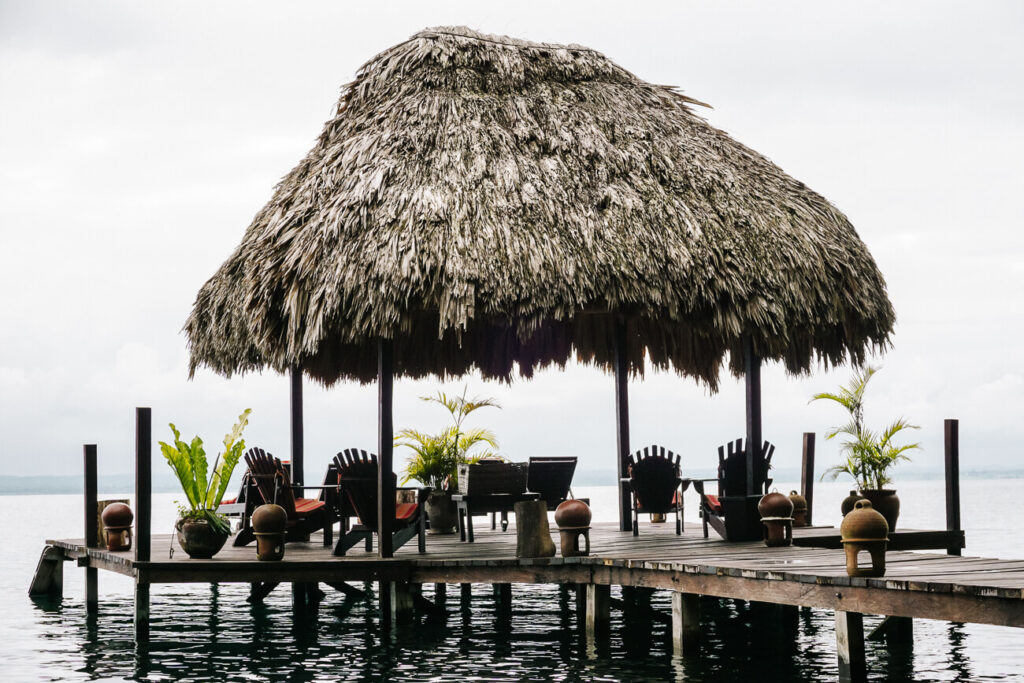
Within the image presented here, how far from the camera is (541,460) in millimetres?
11289

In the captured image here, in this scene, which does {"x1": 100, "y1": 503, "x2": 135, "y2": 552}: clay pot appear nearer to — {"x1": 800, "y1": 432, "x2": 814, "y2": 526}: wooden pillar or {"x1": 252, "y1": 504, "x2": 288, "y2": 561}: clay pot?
{"x1": 252, "y1": 504, "x2": 288, "y2": 561}: clay pot

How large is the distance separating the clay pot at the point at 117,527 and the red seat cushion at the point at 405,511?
2.80m

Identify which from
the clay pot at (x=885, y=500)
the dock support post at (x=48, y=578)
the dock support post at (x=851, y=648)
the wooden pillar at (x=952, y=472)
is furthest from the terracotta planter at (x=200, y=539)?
the wooden pillar at (x=952, y=472)

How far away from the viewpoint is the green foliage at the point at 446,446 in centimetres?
1270

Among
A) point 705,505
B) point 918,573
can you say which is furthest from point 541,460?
point 918,573

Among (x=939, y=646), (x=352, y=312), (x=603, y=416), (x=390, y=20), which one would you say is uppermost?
(x=390, y=20)

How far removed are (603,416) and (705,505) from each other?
12.4ft

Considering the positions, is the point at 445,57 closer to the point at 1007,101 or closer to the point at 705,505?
the point at 705,505

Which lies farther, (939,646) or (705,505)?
(705,505)

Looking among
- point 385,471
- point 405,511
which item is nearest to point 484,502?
point 405,511

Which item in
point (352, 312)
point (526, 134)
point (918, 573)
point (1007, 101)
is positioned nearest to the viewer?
point (918, 573)

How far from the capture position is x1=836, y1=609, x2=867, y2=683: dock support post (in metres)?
7.01

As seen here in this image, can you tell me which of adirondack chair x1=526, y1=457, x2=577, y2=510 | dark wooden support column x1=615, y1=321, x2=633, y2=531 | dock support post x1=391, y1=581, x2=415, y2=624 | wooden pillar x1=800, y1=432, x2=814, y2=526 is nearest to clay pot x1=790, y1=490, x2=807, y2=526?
wooden pillar x1=800, y1=432, x2=814, y2=526

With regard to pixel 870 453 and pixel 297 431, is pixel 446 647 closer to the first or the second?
pixel 297 431
